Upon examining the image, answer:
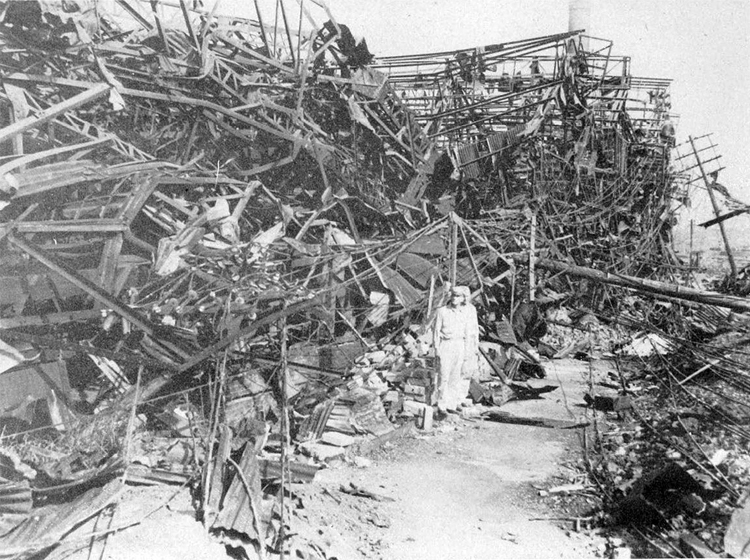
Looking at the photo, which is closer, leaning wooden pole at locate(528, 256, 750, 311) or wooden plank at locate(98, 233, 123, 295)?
leaning wooden pole at locate(528, 256, 750, 311)

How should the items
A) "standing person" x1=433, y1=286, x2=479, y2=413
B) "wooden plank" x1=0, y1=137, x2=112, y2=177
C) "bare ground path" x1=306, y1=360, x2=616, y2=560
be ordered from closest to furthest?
"bare ground path" x1=306, y1=360, x2=616, y2=560 → "wooden plank" x1=0, y1=137, x2=112, y2=177 → "standing person" x1=433, y1=286, x2=479, y2=413

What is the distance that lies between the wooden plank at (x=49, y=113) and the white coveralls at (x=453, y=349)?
5.97m

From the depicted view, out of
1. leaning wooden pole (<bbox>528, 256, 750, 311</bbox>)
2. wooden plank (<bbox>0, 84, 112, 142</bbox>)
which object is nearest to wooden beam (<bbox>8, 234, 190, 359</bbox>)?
wooden plank (<bbox>0, 84, 112, 142</bbox>)

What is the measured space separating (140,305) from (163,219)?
201 centimetres

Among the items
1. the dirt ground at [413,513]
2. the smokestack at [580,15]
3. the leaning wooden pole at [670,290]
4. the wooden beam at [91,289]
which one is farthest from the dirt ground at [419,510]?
the smokestack at [580,15]

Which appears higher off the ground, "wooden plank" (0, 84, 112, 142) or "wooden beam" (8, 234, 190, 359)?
"wooden plank" (0, 84, 112, 142)

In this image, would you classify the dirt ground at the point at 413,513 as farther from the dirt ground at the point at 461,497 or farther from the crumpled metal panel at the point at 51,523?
the crumpled metal panel at the point at 51,523

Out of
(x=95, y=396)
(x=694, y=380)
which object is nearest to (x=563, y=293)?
(x=694, y=380)

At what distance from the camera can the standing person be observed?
7941 mm

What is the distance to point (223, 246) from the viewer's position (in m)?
8.93

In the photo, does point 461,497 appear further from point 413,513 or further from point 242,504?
point 242,504

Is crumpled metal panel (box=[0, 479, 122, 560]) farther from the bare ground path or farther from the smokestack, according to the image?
the smokestack

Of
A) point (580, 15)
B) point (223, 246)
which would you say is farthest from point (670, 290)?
point (580, 15)

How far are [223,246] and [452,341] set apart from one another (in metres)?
4.17
